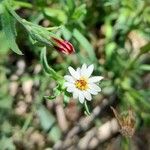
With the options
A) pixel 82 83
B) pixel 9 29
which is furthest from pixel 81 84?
pixel 9 29

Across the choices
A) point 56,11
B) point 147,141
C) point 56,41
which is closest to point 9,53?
point 56,11

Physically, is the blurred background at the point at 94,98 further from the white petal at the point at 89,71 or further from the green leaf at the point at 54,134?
the white petal at the point at 89,71

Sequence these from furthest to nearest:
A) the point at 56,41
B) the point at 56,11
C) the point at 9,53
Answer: the point at 9,53
the point at 56,11
the point at 56,41

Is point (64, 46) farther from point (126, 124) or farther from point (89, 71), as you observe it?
point (126, 124)

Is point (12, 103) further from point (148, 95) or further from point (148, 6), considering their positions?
point (148, 6)

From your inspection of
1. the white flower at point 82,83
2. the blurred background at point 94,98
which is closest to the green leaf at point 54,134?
the blurred background at point 94,98

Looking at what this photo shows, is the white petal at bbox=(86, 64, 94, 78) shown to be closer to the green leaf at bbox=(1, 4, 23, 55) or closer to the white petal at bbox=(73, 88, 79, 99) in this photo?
the white petal at bbox=(73, 88, 79, 99)

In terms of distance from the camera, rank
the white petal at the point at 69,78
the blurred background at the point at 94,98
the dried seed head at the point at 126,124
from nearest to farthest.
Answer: the dried seed head at the point at 126,124, the white petal at the point at 69,78, the blurred background at the point at 94,98
